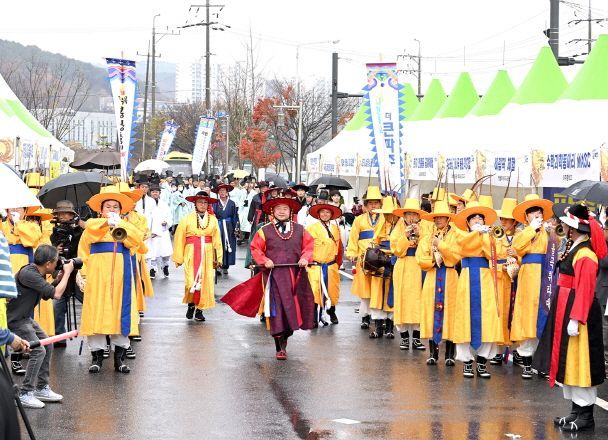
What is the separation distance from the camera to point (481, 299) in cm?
1129

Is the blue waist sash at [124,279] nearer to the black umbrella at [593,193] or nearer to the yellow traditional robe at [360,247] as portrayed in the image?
the yellow traditional robe at [360,247]

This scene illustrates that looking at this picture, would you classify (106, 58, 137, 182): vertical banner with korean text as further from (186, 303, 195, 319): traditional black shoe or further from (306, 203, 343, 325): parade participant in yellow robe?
(306, 203, 343, 325): parade participant in yellow robe

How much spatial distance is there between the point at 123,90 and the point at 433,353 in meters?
6.35

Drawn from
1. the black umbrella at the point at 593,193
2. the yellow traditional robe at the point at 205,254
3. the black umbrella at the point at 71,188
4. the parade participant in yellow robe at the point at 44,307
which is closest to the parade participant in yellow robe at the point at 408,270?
the black umbrella at the point at 593,193

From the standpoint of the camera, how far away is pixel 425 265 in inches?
468

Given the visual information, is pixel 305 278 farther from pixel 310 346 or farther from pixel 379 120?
pixel 379 120

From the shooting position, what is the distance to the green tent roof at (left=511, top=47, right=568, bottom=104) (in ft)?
59.1

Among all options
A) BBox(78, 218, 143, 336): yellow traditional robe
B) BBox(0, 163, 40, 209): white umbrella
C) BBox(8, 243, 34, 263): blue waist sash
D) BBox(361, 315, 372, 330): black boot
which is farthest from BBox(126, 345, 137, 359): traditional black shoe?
BBox(0, 163, 40, 209): white umbrella

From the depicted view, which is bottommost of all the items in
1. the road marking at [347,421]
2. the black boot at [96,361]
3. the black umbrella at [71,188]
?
the road marking at [347,421]

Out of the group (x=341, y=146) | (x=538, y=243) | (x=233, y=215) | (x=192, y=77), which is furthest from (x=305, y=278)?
(x=192, y=77)

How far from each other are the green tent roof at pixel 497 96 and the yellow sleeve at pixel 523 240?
8933 millimetres

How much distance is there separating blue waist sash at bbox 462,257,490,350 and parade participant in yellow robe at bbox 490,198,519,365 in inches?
10.8

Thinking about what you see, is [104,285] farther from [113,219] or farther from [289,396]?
[289,396]

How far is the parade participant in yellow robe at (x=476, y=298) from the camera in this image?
11.2 m
